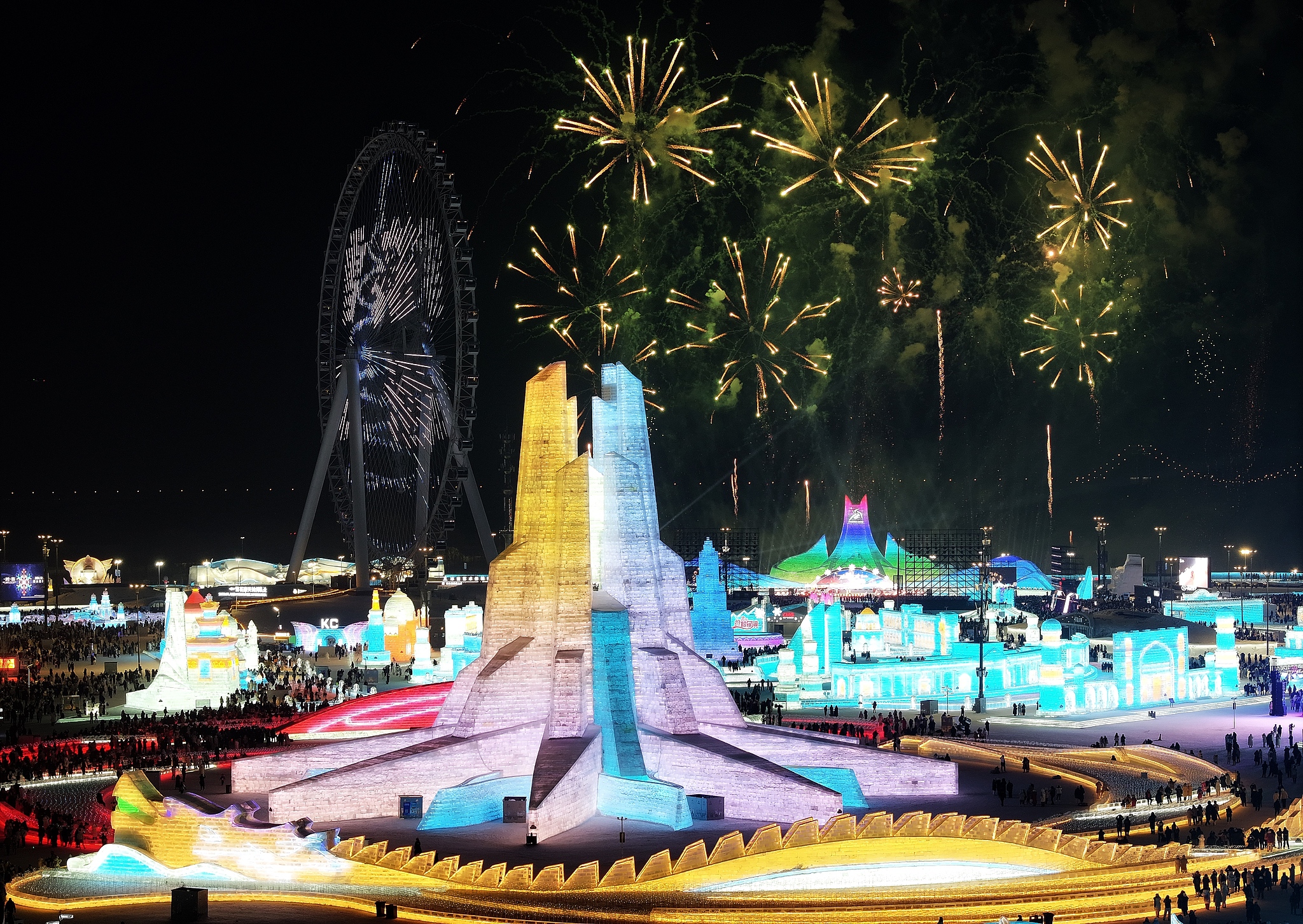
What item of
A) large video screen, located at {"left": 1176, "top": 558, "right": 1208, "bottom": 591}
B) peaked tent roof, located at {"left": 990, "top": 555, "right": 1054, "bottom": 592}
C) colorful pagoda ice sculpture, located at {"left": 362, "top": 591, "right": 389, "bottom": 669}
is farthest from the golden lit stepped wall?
peaked tent roof, located at {"left": 990, "top": 555, "right": 1054, "bottom": 592}

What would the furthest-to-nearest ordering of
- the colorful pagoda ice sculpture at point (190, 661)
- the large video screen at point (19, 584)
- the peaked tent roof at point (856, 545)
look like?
1. the peaked tent roof at point (856, 545)
2. the large video screen at point (19, 584)
3. the colorful pagoda ice sculpture at point (190, 661)

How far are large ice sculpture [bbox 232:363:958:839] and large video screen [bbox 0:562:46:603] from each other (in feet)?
199

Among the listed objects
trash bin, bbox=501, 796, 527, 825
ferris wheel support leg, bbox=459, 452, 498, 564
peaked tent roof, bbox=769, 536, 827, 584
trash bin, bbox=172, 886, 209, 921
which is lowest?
trash bin, bbox=172, 886, 209, 921

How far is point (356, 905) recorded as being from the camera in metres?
21.6

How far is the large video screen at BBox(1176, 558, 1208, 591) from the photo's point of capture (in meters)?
89.2

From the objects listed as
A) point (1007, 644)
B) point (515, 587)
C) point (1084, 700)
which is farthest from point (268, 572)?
point (515, 587)

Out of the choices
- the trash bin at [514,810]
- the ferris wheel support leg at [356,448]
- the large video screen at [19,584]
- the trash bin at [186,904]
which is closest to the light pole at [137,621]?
the large video screen at [19,584]

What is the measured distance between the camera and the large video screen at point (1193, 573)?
8919cm

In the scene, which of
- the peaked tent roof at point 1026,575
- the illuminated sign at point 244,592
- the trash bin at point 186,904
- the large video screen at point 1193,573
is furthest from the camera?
the peaked tent roof at point 1026,575

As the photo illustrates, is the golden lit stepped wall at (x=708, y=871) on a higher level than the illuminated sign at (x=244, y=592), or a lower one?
lower

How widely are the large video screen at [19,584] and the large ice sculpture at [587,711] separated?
199 ft

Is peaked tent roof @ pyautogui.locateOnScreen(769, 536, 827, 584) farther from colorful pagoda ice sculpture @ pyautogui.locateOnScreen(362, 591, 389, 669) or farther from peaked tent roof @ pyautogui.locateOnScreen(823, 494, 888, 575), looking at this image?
colorful pagoda ice sculpture @ pyautogui.locateOnScreen(362, 591, 389, 669)

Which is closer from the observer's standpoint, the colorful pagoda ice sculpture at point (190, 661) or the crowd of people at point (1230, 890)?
the crowd of people at point (1230, 890)

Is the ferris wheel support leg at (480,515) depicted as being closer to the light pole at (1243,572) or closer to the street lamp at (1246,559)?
the light pole at (1243,572)
